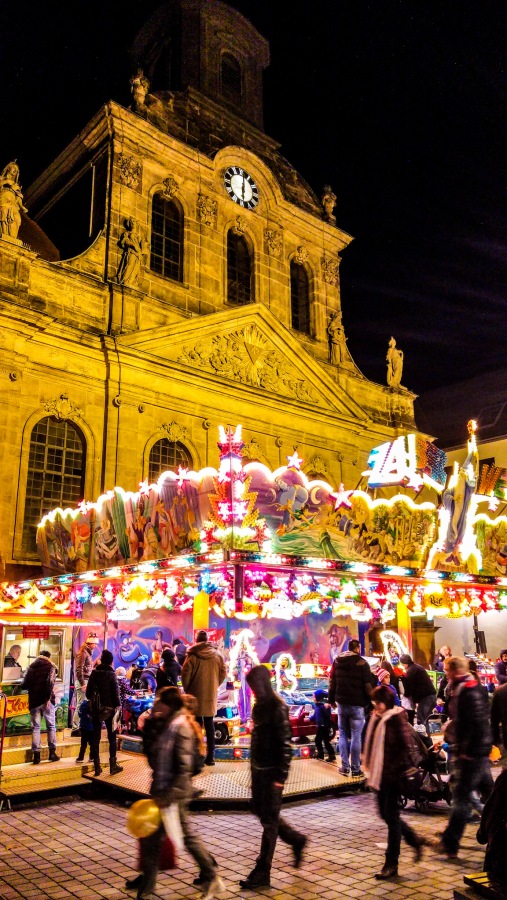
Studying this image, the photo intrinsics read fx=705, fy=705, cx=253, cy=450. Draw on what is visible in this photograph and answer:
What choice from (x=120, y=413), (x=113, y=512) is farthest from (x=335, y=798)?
(x=120, y=413)

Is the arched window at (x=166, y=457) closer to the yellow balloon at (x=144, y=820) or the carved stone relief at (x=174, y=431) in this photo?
the carved stone relief at (x=174, y=431)

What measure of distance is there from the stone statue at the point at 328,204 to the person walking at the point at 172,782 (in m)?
25.2

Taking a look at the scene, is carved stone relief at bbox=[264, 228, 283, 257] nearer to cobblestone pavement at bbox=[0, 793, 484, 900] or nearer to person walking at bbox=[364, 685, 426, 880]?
cobblestone pavement at bbox=[0, 793, 484, 900]

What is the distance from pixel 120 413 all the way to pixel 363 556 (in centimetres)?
858

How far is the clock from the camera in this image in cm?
2464

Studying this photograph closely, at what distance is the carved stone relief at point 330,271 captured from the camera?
27.2 m

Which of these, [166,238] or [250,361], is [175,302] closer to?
[166,238]

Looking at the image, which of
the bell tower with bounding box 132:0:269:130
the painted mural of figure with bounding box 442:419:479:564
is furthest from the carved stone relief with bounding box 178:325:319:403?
the bell tower with bounding box 132:0:269:130

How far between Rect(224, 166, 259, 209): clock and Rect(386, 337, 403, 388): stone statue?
7564 millimetres

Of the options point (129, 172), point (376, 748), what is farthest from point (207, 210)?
point (376, 748)

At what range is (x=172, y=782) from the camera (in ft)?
18.8

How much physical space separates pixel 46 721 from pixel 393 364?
2013cm

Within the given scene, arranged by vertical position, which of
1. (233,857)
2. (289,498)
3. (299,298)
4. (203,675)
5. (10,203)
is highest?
(299,298)

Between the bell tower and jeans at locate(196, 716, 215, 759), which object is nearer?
jeans at locate(196, 716, 215, 759)
